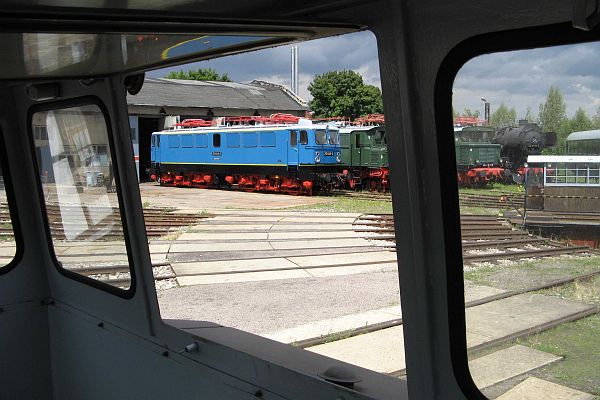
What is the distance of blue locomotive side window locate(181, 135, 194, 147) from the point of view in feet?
90.5

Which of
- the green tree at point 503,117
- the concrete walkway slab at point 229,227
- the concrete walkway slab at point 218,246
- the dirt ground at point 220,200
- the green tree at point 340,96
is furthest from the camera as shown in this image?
the green tree at point 340,96

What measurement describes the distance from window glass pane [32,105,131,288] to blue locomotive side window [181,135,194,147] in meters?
24.2

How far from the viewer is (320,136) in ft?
79.5

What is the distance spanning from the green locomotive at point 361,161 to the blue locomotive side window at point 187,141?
7014 mm

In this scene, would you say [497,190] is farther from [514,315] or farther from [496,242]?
[514,315]

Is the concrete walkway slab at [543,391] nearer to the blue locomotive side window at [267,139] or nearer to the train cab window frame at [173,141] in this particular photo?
the blue locomotive side window at [267,139]

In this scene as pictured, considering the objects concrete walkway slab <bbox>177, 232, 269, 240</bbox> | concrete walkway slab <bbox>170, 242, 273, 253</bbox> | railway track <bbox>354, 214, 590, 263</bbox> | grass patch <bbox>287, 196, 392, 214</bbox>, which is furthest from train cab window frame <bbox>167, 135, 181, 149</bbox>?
railway track <bbox>354, 214, 590, 263</bbox>

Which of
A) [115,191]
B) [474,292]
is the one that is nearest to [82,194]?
[115,191]

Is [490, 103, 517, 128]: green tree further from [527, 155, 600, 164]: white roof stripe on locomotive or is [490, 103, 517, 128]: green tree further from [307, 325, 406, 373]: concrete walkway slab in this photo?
[307, 325, 406, 373]: concrete walkway slab

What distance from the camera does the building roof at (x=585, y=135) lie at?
1304mm

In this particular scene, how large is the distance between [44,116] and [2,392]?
168cm

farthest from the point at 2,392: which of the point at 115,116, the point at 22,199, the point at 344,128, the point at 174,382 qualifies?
the point at 344,128

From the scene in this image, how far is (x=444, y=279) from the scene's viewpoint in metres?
1.66

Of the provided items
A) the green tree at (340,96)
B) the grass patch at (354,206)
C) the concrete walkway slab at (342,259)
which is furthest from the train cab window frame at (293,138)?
the green tree at (340,96)
